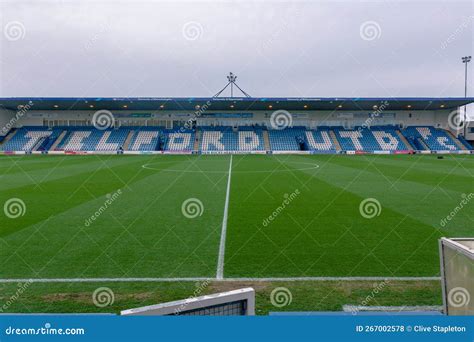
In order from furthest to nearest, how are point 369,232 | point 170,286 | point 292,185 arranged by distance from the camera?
point 292,185, point 369,232, point 170,286

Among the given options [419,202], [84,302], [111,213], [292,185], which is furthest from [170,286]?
[292,185]

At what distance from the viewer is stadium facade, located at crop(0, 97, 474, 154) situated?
5238 centimetres

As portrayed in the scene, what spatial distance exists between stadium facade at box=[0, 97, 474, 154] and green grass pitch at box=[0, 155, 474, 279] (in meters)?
37.2

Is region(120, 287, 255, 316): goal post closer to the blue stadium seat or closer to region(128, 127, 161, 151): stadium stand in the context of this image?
region(128, 127, 161, 151): stadium stand

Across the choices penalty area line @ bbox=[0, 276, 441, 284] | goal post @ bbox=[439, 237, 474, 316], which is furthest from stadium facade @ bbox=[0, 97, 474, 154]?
goal post @ bbox=[439, 237, 474, 316]

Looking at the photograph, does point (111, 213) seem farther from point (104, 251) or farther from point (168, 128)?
point (168, 128)

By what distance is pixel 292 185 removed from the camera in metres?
17.2

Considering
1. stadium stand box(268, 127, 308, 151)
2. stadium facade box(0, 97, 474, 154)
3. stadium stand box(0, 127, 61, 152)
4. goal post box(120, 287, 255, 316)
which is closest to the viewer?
goal post box(120, 287, 255, 316)

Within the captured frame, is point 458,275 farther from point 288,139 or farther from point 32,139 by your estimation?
point 32,139

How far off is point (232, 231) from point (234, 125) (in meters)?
51.6

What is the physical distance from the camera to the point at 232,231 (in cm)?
904

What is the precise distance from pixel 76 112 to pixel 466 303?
6300 centimetres

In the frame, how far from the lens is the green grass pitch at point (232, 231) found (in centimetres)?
660

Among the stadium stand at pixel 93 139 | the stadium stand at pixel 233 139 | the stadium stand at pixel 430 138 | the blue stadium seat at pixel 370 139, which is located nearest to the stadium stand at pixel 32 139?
the stadium stand at pixel 233 139
